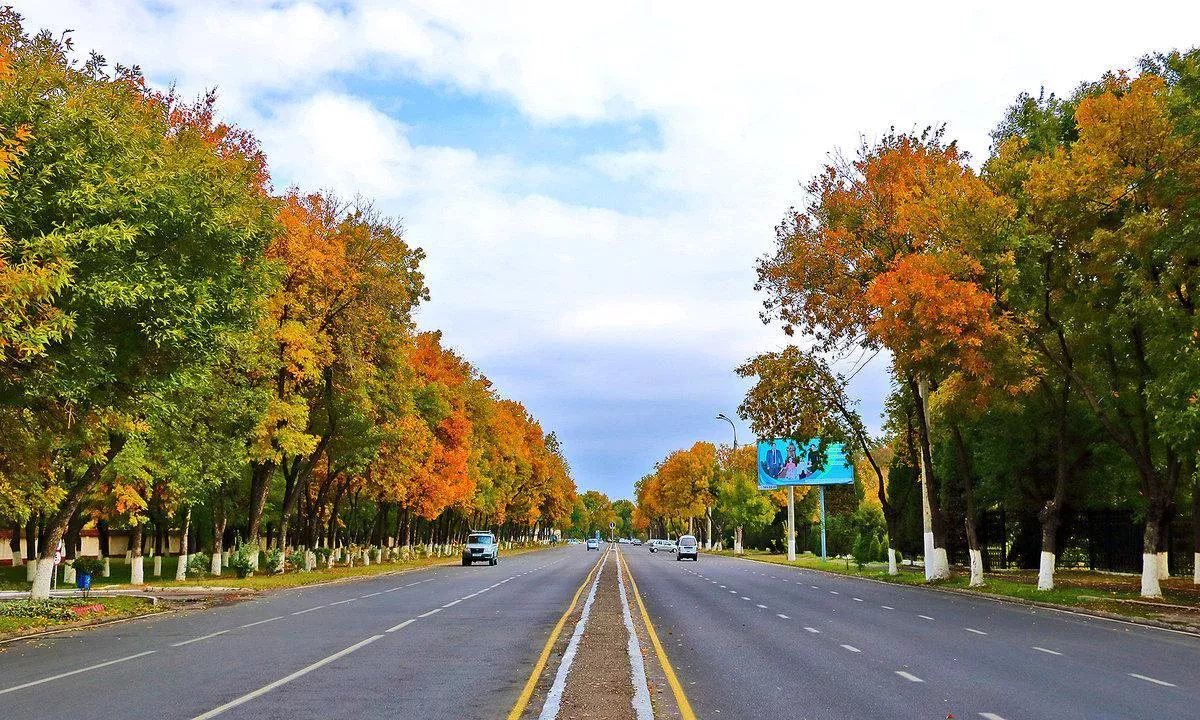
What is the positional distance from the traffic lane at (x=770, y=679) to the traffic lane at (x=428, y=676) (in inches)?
86.5

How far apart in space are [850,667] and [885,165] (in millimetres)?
24852

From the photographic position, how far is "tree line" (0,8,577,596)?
48.0 feet

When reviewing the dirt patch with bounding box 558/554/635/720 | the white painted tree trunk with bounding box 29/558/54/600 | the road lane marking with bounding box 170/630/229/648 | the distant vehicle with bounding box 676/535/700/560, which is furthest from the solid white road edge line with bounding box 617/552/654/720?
the distant vehicle with bounding box 676/535/700/560

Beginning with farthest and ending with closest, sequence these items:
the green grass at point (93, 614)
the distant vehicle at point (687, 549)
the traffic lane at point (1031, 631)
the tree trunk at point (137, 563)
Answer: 1. the distant vehicle at point (687, 549)
2. the tree trunk at point (137, 563)
3. the green grass at point (93, 614)
4. the traffic lane at point (1031, 631)

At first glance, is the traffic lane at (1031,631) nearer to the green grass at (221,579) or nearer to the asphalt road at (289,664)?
the asphalt road at (289,664)

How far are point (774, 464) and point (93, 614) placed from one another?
169 feet

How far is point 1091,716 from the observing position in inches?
378

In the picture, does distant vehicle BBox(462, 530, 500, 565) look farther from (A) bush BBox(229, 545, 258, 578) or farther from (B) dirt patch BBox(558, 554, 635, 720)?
(B) dirt patch BBox(558, 554, 635, 720)

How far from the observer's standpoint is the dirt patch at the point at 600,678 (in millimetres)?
9219

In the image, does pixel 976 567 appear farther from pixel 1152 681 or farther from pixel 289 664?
pixel 289 664

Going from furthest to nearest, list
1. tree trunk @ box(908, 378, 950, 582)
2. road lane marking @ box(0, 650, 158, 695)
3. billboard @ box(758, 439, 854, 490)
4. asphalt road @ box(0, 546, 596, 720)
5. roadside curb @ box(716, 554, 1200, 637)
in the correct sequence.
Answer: billboard @ box(758, 439, 854, 490) < tree trunk @ box(908, 378, 950, 582) < roadside curb @ box(716, 554, 1200, 637) < road lane marking @ box(0, 650, 158, 695) < asphalt road @ box(0, 546, 596, 720)

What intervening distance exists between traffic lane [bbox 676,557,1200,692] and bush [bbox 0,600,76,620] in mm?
16838

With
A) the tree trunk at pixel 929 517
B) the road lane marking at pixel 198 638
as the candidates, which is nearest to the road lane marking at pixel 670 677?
the road lane marking at pixel 198 638

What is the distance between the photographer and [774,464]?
68000mm
